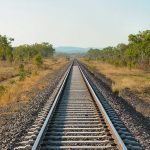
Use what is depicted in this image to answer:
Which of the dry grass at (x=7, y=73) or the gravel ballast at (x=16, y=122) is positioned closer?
the gravel ballast at (x=16, y=122)

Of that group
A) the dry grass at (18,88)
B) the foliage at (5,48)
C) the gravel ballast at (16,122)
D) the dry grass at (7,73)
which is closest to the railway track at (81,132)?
the gravel ballast at (16,122)

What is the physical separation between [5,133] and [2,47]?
67.2 meters

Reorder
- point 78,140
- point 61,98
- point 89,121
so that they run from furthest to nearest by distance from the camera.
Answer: point 61,98, point 89,121, point 78,140

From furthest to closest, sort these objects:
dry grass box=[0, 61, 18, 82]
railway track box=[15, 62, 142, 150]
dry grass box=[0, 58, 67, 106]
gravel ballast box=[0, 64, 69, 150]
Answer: dry grass box=[0, 61, 18, 82] < dry grass box=[0, 58, 67, 106] < gravel ballast box=[0, 64, 69, 150] < railway track box=[15, 62, 142, 150]

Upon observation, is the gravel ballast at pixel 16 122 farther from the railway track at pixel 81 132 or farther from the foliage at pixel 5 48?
the foliage at pixel 5 48

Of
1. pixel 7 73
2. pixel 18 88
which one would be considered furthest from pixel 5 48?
pixel 18 88

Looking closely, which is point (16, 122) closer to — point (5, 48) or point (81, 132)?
point (81, 132)

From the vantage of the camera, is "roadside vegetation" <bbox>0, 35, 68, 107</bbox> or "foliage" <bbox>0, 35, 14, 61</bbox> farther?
"foliage" <bbox>0, 35, 14, 61</bbox>

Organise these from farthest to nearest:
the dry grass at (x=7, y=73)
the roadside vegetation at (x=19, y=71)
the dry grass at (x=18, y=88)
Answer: the dry grass at (x=7, y=73)
the roadside vegetation at (x=19, y=71)
the dry grass at (x=18, y=88)

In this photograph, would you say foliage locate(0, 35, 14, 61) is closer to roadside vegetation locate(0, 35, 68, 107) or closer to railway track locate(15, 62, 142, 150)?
roadside vegetation locate(0, 35, 68, 107)

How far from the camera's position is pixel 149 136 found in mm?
8852

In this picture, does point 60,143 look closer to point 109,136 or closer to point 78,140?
point 78,140

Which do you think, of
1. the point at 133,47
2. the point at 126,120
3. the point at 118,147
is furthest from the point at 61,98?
the point at 133,47

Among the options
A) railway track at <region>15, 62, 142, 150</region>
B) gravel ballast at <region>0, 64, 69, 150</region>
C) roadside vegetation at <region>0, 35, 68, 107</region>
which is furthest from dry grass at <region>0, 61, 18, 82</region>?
railway track at <region>15, 62, 142, 150</region>
